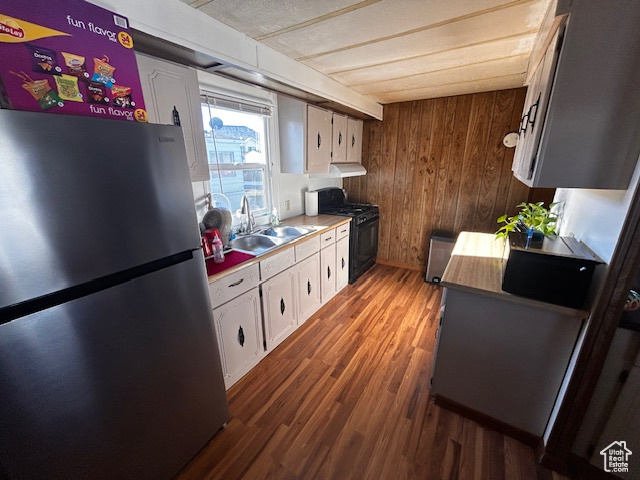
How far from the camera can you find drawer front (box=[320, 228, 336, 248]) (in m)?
2.67

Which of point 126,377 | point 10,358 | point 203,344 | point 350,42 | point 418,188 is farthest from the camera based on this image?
point 418,188

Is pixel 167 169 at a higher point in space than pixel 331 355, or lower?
higher

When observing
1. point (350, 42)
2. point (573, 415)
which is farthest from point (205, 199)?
point (573, 415)

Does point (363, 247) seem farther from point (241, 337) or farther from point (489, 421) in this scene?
point (489, 421)

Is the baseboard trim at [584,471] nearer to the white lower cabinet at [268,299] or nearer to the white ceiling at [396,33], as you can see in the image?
the white lower cabinet at [268,299]

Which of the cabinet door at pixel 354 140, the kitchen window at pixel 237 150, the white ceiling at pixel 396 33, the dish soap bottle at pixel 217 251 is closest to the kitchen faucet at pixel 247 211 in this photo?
the kitchen window at pixel 237 150

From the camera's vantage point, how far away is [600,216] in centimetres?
129

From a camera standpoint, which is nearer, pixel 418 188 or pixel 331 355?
pixel 331 355

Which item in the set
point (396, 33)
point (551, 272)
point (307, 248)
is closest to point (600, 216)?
point (551, 272)

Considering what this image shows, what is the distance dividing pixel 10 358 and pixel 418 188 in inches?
148

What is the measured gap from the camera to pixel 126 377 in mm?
1038

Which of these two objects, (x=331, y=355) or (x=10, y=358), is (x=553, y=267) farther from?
(x=10, y=358)

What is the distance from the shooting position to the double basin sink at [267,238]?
90.0 inches

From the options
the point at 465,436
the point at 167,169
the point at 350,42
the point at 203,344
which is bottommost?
the point at 465,436
